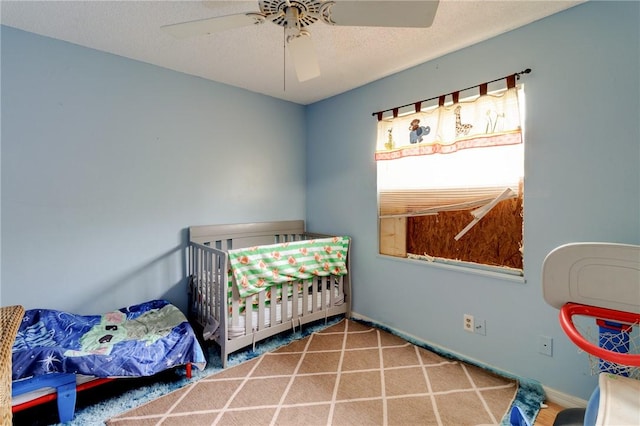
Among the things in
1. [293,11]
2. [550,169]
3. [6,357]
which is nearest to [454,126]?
[550,169]

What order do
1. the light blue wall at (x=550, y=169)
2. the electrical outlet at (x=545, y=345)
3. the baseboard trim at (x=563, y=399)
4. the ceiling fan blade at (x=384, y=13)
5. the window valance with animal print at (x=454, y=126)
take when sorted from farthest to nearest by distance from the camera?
the window valance with animal print at (x=454, y=126) < the electrical outlet at (x=545, y=345) < the baseboard trim at (x=563, y=399) < the light blue wall at (x=550, y=169) < the ceiling fan blade at (x=384, y=13)

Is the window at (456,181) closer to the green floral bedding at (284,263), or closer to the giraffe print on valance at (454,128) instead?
the giraffe print on valance at (454,128)

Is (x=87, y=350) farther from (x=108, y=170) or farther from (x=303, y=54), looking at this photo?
(x=303, y=54)

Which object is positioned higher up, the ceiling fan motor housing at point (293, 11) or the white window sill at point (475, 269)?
the ceiling fan motor housing at point (293, 11)

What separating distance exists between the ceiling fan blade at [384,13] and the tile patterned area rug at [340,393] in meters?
1.98

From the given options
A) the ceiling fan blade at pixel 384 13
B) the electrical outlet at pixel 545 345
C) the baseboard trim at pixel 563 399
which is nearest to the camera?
the ceiling fan blade at pixel 384 13

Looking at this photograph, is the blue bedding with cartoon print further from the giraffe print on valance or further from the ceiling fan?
the giraffe print on valance

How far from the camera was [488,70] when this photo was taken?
2.12 metres

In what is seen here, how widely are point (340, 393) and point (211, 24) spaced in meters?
2.12

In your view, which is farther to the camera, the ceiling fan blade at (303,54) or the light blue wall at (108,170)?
the light blue wall at (108,170)

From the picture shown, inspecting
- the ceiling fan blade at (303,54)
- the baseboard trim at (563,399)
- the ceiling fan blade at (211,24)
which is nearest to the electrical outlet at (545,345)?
the baseboard trim at (563,399)

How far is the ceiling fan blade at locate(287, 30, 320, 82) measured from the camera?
1.48 metres

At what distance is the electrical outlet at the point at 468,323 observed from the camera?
225 cm

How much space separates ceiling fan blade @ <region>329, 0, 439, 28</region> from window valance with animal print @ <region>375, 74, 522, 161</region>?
1.01 metres
